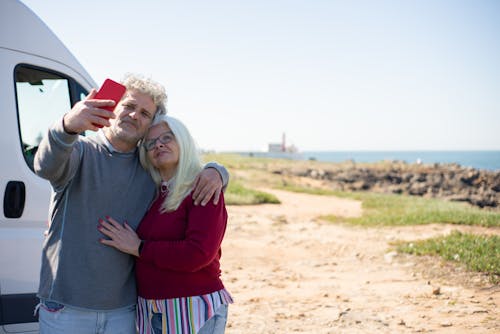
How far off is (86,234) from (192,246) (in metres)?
0.50

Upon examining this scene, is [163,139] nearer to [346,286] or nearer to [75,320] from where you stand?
[75,320]

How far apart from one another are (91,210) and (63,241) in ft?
0.62

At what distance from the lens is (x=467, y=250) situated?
7.66 m

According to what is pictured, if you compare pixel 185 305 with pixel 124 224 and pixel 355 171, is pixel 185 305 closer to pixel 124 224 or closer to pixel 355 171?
pixel 124 224

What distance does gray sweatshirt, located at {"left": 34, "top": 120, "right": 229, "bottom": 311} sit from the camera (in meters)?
2.32

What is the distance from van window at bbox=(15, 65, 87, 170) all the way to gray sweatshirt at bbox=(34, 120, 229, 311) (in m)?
1.44

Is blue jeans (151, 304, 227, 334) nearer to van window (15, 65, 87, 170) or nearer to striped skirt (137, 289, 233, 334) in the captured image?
striped skirt (137, 289, 233, 334)

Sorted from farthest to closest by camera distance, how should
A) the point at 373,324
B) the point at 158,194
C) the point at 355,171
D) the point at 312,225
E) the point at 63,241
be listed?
the point at 355,171 < the point at 312,225 < the point at 373,324 < the point at 158,194 < the point at 63,241

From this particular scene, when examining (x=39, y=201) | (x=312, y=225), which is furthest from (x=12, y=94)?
(x=312, y=225)

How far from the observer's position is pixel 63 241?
91.7 inches

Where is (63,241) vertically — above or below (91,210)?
below

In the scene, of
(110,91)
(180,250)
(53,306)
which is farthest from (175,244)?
(110,91)

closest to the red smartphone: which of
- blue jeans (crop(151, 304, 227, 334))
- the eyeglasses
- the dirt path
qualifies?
the eyeglasses

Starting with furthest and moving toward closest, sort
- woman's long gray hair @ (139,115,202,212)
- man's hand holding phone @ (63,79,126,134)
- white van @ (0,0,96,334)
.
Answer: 1. white van @ (0,0,96,334)
2. woman's long gray hair @ (139,115,202,212)
3. man's hand holding phone @ (63,79,126,134)
